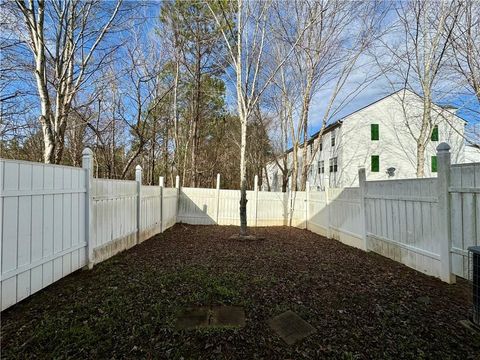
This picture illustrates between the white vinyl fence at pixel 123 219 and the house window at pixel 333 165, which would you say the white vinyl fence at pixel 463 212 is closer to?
the white vinyl fence at pixel 123 219

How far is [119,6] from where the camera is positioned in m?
6.09

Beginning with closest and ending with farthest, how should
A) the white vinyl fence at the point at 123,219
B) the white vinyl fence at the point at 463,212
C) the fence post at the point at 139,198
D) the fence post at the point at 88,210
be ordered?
the white vinyl fence at the point at 123,219 < the white vinyl fence at the point at 463,212 < the fence post at the point at 88,210 < the fence post at the point at 139,198

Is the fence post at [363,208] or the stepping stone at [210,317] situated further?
the fence post at [363,208]

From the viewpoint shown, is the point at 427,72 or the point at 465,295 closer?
the point at 465,295

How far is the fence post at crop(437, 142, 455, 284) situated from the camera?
3338mm

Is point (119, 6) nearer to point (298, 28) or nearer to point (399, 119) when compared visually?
point (298, 28)

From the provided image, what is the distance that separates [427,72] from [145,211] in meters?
11.3

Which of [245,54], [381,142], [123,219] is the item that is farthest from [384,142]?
[123,219]

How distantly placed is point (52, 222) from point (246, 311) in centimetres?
257

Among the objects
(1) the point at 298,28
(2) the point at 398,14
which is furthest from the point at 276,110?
(2) the point at 398,14

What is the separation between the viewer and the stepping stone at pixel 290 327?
2.23 metres

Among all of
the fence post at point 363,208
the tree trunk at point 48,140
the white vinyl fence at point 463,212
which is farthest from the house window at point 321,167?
the tree trunk at point 48,140

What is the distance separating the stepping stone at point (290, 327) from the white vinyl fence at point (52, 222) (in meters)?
2.61

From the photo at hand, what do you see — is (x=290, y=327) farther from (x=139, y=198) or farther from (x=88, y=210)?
(x=139, y=198)
